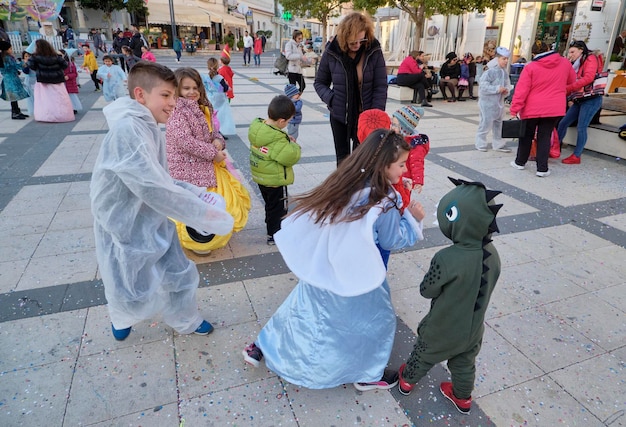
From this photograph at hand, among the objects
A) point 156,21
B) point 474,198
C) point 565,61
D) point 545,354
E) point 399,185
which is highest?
point 156,21

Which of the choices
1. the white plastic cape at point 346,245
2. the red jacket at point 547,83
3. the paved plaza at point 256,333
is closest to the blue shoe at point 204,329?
the paved plaza at point 256,333

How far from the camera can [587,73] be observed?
6.03 metres

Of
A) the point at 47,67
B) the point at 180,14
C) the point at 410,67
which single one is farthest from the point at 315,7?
the point at 180,14

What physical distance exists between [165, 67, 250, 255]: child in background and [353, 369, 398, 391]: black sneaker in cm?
162

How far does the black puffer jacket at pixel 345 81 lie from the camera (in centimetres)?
396

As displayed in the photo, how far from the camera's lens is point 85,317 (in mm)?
2787


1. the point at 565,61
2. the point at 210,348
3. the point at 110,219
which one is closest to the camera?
the point at 110,219

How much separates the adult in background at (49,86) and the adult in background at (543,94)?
28.6ft

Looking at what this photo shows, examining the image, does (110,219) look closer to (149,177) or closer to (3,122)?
(149,177)

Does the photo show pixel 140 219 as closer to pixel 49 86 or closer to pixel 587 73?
pixel 587 73

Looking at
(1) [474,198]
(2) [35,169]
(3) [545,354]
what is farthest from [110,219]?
(2) [35,169]

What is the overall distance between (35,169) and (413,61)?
9597mm

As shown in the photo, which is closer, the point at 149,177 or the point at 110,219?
the point at 149,177

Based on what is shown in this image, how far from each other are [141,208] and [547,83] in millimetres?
5539
